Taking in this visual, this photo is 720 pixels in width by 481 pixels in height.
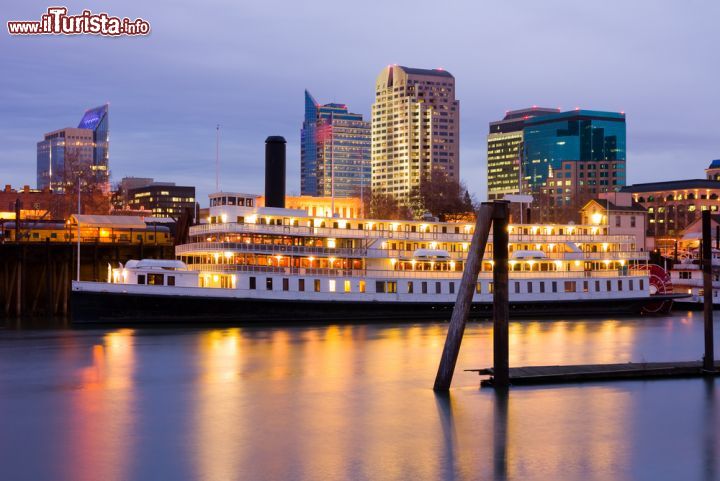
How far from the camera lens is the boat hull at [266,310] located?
5419 centimetres

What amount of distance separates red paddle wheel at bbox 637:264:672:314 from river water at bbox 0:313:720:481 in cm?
2865

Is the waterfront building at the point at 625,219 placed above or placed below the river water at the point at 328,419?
above

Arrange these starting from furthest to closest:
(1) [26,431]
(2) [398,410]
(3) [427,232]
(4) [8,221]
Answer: (4) [8,221]
(3) [427,232]
(2) [398,410]
(1) [26,431]

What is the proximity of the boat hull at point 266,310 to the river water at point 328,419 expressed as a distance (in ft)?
38.8

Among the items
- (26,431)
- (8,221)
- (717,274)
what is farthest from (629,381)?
(8,221)

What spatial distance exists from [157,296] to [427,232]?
19.1 meters

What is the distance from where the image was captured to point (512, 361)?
38500 millimetres

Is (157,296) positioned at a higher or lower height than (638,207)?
lower

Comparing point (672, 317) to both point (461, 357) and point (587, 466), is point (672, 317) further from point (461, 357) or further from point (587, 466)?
point (587, 466)

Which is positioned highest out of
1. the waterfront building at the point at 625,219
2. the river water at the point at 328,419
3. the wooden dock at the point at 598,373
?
the waterfront building at the point at 625,219

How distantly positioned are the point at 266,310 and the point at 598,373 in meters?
29.9

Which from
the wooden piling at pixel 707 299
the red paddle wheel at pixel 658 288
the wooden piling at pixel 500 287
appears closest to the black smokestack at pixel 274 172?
the red paddle wheel at pixel 658 288

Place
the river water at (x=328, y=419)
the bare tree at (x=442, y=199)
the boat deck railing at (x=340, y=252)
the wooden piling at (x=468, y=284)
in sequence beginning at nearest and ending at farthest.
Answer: the river water at (x=328, y=419), the wooden piling at (x=468, y=284), the boat deck railing at (x=340, y=252), the bare tree at (x=442, y=199)

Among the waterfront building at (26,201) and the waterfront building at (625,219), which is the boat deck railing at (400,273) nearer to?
the waterfront building at (625,219)
